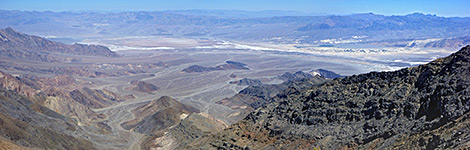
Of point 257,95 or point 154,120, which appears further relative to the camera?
point 257,95

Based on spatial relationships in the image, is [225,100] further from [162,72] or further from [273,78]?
[162,72]

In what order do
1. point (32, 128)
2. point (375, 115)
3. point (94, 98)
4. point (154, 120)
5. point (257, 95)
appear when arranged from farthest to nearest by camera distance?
point (257, 95)
point (94, 98)
point (154, 120)
point (32, 128)
point (375, 115)

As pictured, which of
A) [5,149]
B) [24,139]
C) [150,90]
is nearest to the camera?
[5,149]

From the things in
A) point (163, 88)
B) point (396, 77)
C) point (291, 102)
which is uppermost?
point (396, 77)

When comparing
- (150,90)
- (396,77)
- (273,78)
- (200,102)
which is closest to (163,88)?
(150,90)

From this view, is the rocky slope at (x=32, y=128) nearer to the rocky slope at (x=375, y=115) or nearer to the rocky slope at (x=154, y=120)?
the rocky slope at (x=154, y=120)

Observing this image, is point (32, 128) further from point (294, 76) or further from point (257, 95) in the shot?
point (294, 76)

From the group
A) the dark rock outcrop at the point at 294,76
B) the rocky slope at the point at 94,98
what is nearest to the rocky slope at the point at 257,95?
the rocky slope at the point at 94,98

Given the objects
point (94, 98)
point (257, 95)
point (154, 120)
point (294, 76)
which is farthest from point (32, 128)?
point (294, 76)

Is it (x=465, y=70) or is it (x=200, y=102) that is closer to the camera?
(x=465, y=70)
